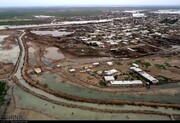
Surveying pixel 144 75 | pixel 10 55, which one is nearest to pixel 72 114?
pixel 144 75

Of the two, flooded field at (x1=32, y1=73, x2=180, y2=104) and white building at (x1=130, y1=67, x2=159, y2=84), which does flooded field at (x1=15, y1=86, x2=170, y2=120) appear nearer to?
flooded field at (x1=32, y1=73, x2=180, y2=104)

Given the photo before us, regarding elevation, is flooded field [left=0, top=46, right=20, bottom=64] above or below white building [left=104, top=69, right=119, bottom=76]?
above

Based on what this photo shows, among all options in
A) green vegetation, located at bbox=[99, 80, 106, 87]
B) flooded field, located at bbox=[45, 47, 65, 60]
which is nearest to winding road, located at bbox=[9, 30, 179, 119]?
green vegetation, located at bbox=[99, 80, 106, 87]

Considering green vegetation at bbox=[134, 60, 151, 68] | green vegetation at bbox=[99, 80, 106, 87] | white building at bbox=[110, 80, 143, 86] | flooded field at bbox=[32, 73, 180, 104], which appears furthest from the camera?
green vegetation at bbox=[134, 60, 151, 68]

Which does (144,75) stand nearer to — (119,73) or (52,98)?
(119,73)

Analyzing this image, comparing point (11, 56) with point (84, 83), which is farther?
point (11, 56)

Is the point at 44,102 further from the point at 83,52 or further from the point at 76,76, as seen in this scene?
the point at 83,52

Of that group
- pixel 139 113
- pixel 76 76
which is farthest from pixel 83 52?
pixel 139 113

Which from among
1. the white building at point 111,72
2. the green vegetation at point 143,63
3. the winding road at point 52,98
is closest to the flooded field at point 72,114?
the winding road at point 52,98

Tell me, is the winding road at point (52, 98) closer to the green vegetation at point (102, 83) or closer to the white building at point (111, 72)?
the green vegetation at point (102, 83)
